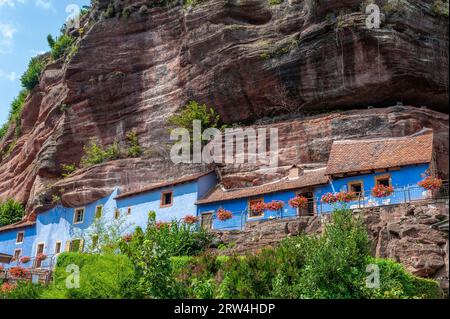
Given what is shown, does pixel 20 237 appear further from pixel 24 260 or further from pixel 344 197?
pixel 344 197

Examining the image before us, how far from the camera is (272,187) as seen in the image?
30.8 m

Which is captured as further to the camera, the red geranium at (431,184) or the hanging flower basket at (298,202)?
the hanging flower basket at (298,202)

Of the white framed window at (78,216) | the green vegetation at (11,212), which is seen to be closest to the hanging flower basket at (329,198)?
the white framed window at (78,216)

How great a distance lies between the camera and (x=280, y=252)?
785 inches

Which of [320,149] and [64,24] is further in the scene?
[64,24]

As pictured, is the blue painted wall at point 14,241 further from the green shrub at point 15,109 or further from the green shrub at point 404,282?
the green shrub at point 404,282

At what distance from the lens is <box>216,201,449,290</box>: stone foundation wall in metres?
20.7

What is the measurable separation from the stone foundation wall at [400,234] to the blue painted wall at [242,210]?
9.91 ft

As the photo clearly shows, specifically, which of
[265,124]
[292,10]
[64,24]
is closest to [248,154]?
[265,124]

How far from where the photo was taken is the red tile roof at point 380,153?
88.6 feet

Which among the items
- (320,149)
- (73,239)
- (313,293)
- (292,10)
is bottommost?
(313,293)

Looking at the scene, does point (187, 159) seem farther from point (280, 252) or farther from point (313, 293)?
point (313, 293)

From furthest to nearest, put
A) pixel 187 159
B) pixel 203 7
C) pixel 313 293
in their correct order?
pixel 203 7, pixel 187 159, pixel 313 293

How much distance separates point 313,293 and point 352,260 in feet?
5.88
